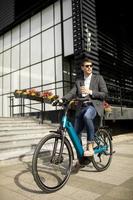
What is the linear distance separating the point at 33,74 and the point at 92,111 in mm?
14764

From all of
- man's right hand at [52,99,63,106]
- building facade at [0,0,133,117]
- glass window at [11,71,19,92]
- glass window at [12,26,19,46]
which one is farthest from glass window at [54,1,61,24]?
man's right hand at [52,99,63,106]

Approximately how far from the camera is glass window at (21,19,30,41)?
66.5 ft

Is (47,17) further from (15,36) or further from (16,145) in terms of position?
(16,145)

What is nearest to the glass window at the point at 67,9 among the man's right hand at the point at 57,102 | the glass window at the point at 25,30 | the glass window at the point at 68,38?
the glass window at the point at 68,38

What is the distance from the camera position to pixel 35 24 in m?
19.6

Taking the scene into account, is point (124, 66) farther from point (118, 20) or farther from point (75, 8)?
point (75, 8)

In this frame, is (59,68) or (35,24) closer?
(59,68)

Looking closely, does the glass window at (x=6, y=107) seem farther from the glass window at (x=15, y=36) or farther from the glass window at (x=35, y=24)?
the glass window at (x=35, y=24)

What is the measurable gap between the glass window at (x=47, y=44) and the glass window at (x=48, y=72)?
1.52ft

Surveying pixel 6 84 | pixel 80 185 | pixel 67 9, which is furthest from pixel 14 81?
pixel 80 185

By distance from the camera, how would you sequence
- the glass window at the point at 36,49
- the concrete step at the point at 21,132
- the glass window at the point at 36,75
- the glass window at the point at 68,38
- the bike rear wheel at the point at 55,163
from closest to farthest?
the bike rear wheel at the point at 55,163
the concrete step at the point at 21,132
the glass window at the point at 68,38
the glass window at the point at 36,75
the glass window at the point at 36,49

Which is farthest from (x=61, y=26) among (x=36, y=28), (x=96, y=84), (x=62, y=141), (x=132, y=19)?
(x=62, y=141)

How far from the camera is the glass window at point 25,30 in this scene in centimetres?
2027

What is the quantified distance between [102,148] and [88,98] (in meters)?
1.17
